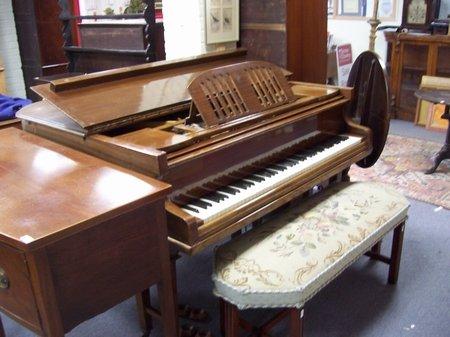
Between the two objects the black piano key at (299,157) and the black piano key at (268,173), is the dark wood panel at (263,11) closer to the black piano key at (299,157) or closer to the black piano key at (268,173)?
the black piano key at (299,157)

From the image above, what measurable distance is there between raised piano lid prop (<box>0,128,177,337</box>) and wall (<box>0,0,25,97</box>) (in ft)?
12.2

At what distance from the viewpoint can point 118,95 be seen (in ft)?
5.83

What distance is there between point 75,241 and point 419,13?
14.4 feet

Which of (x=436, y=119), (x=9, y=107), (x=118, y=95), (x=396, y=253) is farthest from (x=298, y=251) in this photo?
(x=436, y=119)

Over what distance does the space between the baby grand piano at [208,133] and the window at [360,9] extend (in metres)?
A: 3.27

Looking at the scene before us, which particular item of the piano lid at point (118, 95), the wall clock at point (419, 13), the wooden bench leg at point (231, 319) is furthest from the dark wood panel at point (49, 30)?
the wooden bench leg at point (231, 319)

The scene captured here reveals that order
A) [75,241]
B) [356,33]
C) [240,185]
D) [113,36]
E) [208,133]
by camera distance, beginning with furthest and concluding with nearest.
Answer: [356,33], [113,36], [240,185], [208,133], [75,241]

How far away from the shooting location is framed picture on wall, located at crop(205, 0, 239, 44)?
2617 mm

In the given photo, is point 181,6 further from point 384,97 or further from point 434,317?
point 434,317

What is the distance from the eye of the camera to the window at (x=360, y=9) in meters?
4.97

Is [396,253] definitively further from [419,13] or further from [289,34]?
[419,13]

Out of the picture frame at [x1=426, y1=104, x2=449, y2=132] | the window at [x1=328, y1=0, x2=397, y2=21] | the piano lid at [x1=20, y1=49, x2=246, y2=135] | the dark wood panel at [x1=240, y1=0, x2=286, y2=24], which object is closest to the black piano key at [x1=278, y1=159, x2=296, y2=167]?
the piano lid at [x1=20, y1=49, x2=246, y2=135]

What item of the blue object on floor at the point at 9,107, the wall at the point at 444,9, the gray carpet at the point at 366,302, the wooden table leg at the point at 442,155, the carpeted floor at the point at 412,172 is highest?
the wall at the point at 444,9

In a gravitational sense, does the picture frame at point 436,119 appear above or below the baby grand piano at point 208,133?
below
